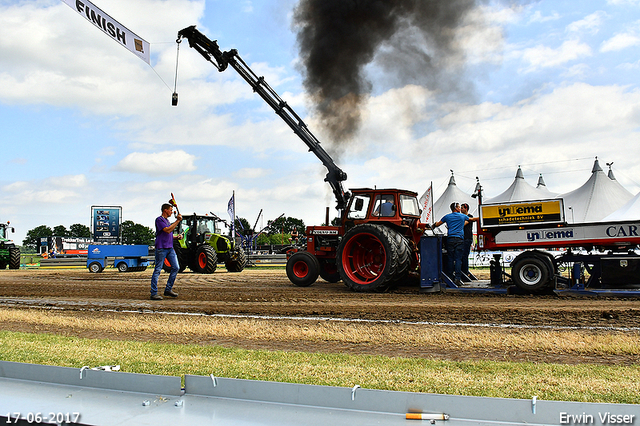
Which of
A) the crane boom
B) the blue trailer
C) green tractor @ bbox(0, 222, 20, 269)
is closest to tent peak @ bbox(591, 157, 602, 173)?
the crane boom

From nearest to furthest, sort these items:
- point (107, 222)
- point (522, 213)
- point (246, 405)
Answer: point (246, 405) < point (522, 213) < point (107, 222)

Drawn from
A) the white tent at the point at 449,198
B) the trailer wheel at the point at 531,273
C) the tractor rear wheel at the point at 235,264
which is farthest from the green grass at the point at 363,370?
the white tent at the point at 449,198

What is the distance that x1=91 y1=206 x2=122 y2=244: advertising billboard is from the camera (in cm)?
4222

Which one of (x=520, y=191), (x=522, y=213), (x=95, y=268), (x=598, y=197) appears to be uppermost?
(x=520, y=191)

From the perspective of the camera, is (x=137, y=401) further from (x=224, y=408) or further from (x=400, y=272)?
(x=400, y=272)

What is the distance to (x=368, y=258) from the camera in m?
9.62

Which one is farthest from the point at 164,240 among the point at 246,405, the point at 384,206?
the point at 246,405

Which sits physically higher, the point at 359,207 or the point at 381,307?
the point at 359,207

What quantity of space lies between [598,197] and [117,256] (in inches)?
808

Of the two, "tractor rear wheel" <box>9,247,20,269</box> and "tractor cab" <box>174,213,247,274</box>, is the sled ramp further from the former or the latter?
"tractor rear wheel" <box>9,247,20,269</box>

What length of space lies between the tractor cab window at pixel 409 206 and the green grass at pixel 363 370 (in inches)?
233

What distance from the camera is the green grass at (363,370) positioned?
2.99 m

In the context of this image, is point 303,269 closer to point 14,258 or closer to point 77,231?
point 14,258

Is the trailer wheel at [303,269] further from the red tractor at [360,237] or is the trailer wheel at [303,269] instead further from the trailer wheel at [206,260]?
the trailer wheel at [206,260]
